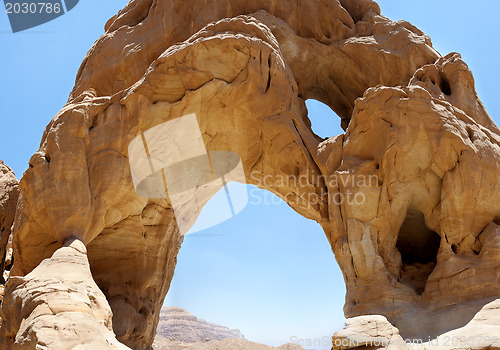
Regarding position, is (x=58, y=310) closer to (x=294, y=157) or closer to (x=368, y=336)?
(x=368, y=336)

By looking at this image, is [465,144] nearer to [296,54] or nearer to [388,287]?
[388,287]

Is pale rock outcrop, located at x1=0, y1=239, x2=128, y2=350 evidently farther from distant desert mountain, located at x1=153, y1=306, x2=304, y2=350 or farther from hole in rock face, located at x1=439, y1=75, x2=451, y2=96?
distant desert mountain, located at x1=153, y1=306, x2=304, y2=350

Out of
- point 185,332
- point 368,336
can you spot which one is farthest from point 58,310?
point 185,332

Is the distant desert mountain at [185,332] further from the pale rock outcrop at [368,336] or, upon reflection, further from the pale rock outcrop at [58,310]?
the pale rock outcrop at [368,336]

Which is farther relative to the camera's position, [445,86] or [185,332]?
[185,332]

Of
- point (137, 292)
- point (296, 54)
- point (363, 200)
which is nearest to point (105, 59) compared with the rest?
point (296, 54)

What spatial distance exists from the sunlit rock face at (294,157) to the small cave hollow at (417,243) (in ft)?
0.11

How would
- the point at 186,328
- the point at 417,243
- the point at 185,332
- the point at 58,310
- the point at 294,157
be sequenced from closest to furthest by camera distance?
the point at 58,310
the point at 417,243
the point at 294,157
the point at 185,332
the point at 186,328

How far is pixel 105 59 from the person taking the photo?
54.0ft

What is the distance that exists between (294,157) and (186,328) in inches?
1097

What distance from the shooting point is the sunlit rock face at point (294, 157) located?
36.2 feet

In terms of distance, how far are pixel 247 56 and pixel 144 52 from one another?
415cm

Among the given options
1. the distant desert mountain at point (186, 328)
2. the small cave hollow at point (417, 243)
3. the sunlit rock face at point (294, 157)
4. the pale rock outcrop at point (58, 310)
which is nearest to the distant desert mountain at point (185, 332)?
the distant desert mountain at point (186, 328)

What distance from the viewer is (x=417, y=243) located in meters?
12.9
